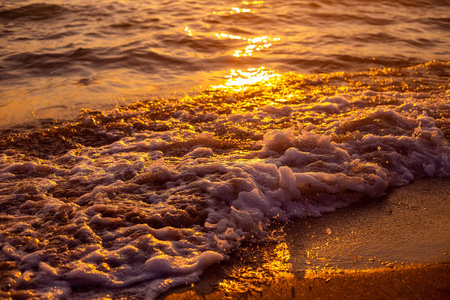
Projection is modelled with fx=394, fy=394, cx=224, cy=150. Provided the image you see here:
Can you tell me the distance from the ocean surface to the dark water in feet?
0.18

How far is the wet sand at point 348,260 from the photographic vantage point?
2521 mm

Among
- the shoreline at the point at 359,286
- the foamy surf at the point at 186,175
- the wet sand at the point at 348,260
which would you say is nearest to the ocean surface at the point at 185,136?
the foamy surf at the point at 186,175

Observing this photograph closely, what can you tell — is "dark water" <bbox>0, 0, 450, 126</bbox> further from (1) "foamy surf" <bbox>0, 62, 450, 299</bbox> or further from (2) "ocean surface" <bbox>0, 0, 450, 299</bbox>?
(1) "foamy surf" <bbox>0, 62, 450, 299</bbox>

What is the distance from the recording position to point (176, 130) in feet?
17.6

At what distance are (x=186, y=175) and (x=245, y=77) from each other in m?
4.07

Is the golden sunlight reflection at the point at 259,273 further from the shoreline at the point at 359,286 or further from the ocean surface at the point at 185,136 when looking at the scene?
the ocean surface at the point at 185,136

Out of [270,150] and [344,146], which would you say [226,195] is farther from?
[344,146]

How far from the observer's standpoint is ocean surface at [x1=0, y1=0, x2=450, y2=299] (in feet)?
9.87

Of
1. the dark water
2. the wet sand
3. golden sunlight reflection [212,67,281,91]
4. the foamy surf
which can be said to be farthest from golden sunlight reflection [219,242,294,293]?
golden sunlight reflection [212,67,281,91]

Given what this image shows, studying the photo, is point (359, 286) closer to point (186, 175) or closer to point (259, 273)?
point (259, 273)

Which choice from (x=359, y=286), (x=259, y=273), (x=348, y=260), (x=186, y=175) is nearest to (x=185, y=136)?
(x=186, y=175)

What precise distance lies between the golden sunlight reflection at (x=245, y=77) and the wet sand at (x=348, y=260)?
4.08 meters

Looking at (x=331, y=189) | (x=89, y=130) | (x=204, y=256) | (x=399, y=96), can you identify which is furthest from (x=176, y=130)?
(x=399, y=96)

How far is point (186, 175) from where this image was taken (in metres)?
4.01
